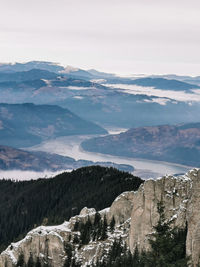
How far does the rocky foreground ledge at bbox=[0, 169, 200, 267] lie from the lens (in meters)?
84.3

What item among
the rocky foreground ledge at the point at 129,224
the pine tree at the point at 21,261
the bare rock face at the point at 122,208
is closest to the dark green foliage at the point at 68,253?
the rocky foreground ledge at the point at 129,224

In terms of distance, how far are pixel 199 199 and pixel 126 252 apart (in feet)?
95.8

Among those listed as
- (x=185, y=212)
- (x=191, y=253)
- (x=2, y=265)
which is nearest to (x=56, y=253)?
(x=2, y=265)

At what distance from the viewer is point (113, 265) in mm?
94188

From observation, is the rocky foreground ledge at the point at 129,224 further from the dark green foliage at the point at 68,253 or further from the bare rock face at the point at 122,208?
the dark green foliage at the point at 68,253

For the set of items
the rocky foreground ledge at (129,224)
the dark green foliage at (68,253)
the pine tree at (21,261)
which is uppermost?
the rocky foreground ledge at (129,224)

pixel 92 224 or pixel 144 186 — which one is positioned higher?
pixel 144 186

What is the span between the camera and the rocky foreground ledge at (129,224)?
84.3 meters

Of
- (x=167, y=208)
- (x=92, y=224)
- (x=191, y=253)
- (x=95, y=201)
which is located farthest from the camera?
(x=95, y=201)

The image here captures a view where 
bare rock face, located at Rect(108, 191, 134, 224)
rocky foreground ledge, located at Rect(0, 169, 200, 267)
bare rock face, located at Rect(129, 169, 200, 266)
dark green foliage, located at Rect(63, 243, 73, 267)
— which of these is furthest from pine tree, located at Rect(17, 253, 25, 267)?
bare rock face, located at Rect(129, 169, 200, 266)

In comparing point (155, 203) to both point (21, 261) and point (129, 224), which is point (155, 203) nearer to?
point (129, 224)

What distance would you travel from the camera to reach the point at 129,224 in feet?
357

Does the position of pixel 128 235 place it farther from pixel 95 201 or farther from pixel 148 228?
pixel 95 201

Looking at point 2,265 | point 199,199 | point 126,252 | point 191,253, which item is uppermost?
point 199,199
